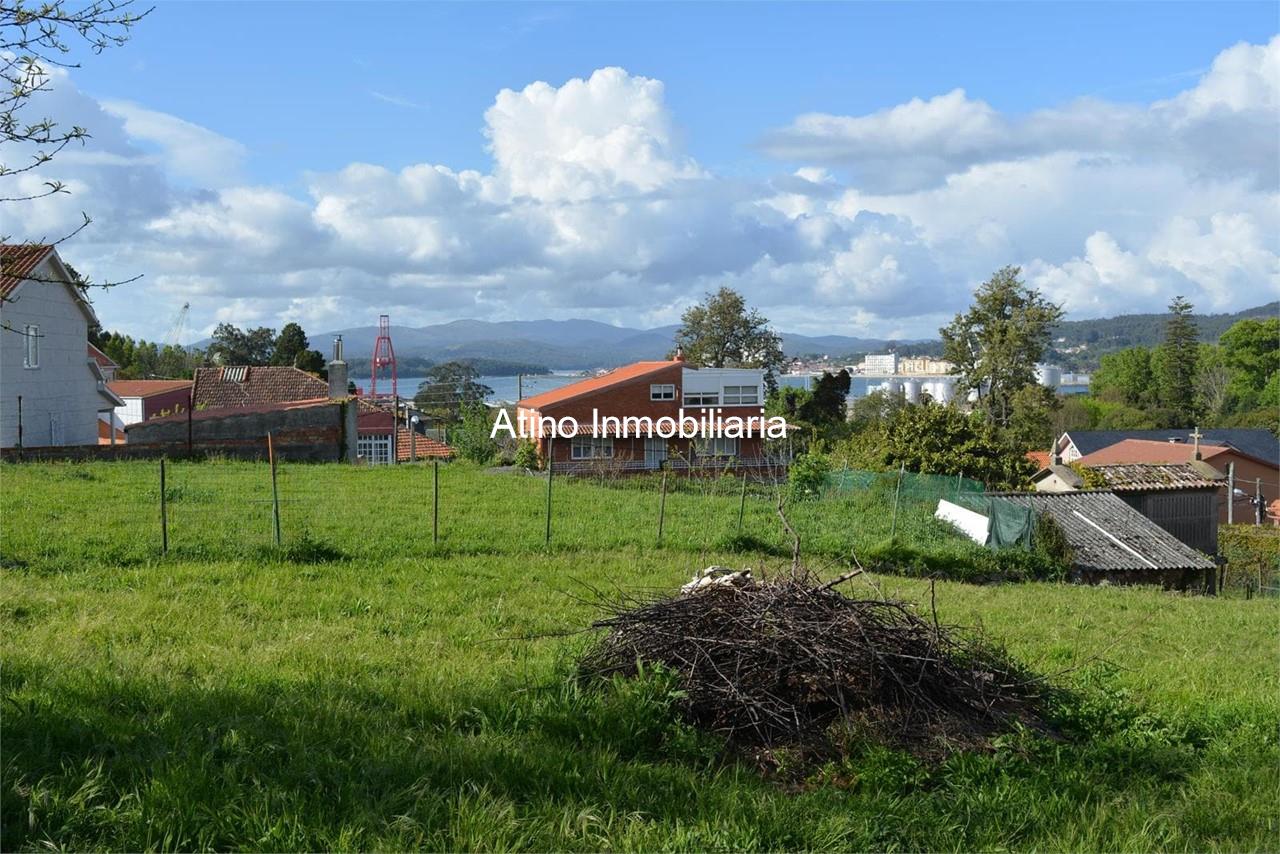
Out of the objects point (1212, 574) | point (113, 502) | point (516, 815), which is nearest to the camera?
point (516, 815)

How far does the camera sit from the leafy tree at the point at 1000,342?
54250 millimetres

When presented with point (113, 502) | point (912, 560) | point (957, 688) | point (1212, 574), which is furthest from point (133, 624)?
point (1212, 574)

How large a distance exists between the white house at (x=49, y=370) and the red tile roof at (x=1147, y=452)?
4029 centimetres

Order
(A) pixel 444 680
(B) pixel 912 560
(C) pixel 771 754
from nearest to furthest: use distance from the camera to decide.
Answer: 1. (C) pixel 771 754
2. (A) pixel 444 680
3. (B) pixel 912 560

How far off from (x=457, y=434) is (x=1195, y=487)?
23.4 m

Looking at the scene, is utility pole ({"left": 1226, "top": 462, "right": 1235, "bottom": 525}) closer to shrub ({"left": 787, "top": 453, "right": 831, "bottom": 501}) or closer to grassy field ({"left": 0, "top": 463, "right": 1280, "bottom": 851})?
shrub ({"left": 787, "top": 453, "right": 831, "bottom": 501})

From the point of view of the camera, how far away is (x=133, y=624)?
8453 millimetres

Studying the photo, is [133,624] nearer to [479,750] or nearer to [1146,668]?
[479,750]

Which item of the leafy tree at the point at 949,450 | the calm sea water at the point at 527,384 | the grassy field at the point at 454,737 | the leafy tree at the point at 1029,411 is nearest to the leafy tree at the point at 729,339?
the calm sea water at the point at 527,384

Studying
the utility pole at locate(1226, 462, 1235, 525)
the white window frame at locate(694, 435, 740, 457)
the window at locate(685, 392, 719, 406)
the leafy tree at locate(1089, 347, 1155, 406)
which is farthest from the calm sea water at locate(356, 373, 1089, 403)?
the utility pole at locate(1226, 462, 1235, 525)

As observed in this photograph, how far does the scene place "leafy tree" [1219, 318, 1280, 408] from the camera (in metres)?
91.4

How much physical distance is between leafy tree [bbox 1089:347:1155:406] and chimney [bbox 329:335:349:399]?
249 ft

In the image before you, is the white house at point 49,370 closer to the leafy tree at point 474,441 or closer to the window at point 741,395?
the leafy tree at point 474,441

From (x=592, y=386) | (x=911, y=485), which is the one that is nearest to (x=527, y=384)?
(x=592, y=386)
